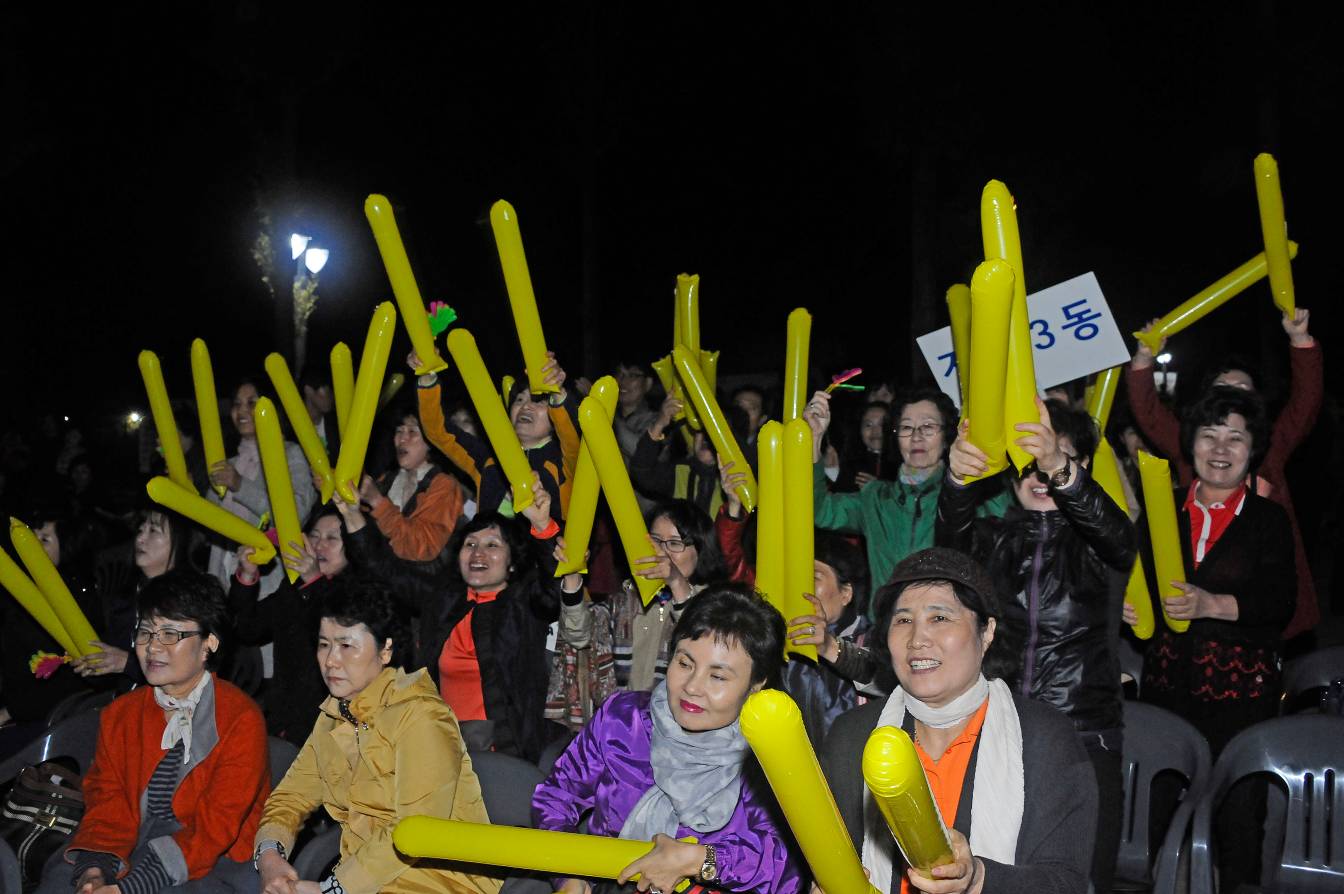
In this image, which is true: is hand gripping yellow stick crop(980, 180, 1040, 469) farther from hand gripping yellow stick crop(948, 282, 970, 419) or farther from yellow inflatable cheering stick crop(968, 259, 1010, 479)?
hand gripping yellow stick crop(948, 282, 970, 419)

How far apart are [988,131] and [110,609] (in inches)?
341

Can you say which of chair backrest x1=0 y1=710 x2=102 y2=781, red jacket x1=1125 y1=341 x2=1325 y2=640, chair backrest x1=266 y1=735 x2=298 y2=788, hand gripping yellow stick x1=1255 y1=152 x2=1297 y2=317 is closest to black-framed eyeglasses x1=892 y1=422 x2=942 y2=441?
red jacket x1=1125 y1=341 x2=1325 y2=640

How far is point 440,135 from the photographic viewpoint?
567 inches

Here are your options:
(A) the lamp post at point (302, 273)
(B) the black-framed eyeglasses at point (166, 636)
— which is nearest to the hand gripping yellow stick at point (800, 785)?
(B) the black-framed eyeglasses at point (166, 636)

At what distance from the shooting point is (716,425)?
3795 millimetres

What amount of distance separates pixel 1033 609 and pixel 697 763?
3.38ft

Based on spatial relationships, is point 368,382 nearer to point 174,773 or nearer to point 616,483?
point 616,483

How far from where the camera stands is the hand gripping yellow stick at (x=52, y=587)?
3.99 metres

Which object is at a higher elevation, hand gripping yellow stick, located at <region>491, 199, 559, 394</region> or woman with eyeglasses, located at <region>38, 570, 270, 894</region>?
hand gripping yellow stick, located at <region>491, 199, 559, 394</region>

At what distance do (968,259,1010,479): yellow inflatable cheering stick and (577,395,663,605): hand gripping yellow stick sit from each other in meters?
1.00

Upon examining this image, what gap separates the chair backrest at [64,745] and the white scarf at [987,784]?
2.66 m

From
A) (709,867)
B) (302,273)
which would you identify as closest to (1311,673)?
(709,867)

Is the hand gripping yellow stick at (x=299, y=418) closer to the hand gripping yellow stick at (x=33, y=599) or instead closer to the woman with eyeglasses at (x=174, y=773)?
the woman with eyeglasses at (x=174, y=773)

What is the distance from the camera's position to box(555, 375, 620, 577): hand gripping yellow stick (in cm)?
314
